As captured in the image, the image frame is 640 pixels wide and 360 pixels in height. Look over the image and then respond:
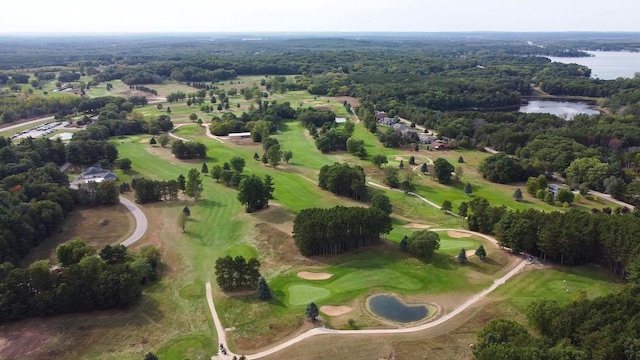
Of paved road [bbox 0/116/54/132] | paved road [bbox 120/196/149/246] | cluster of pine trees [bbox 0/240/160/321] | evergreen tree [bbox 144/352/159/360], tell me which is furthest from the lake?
→ paved road [bbox 0/116/54/132]

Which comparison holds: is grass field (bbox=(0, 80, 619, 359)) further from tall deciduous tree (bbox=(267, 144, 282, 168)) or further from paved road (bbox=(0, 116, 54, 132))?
paved road (bbox=(0, 116, 54, 132))

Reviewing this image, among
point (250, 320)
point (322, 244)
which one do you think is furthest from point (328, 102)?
point (250, 320)

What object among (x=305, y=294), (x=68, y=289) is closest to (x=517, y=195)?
(x=305, y=294)

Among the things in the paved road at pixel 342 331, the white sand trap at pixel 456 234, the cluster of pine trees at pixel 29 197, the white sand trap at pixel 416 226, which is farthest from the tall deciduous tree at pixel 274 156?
the paved road at pixel 342 331

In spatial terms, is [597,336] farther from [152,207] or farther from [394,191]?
[152,207]

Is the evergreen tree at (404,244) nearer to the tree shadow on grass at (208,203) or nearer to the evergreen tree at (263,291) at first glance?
the evergreen tree at (263,291)

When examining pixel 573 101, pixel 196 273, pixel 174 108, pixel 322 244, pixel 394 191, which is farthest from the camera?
pixel 573 101
